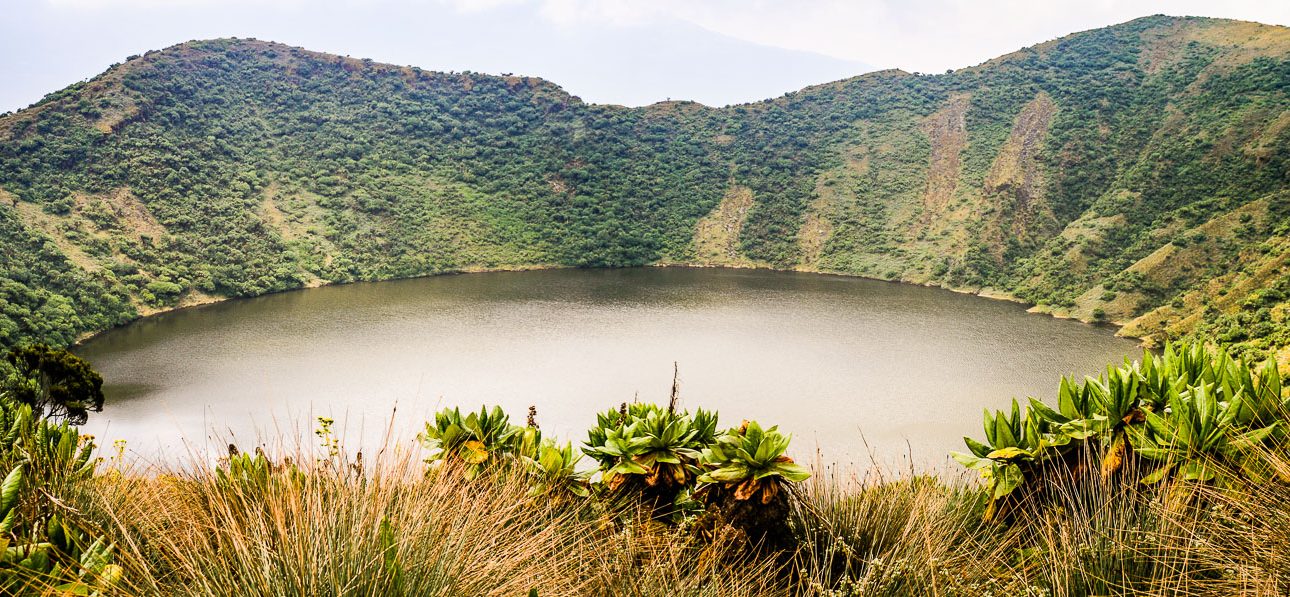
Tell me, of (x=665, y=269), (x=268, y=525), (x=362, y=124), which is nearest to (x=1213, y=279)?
(x=665, y=269)

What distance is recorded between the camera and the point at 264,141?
48094 mm

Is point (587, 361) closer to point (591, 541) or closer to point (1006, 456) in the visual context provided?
point (591, 541)

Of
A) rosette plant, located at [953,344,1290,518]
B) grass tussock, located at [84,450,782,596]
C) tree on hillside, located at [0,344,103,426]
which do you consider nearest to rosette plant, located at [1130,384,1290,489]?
rosette plant, located at [953,344,1290,518]

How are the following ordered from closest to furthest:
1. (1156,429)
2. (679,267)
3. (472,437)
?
1. (1156,429)
2. (472,437)
3. (679,267)

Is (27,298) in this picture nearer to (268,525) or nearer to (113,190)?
(113,190)

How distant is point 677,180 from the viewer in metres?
55.2

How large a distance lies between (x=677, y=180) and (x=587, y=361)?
3636 cm

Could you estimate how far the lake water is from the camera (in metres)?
15.3

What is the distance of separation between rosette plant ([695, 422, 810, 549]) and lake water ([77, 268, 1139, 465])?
21.7ft

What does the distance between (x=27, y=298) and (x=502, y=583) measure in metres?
29.3

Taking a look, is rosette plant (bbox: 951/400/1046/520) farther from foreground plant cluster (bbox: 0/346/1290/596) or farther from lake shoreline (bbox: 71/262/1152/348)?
lake shoreline (bbox: 71/262/1152/348)

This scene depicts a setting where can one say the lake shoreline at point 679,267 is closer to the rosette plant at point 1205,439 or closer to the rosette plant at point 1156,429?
the rosette plant at point 1156,429

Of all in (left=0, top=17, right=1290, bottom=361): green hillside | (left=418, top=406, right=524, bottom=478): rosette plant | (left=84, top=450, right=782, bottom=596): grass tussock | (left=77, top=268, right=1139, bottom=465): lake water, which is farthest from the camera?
(left=0, top=17, right=1290, bottom=361): green hillside

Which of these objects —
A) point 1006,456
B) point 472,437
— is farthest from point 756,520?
point 472,437
